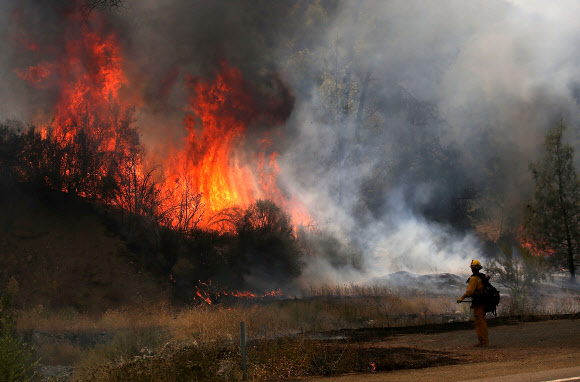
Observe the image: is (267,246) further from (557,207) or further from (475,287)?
(475,287)

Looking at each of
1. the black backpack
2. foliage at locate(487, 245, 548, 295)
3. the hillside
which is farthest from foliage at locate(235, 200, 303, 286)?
the black backpack

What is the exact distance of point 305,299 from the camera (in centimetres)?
2638

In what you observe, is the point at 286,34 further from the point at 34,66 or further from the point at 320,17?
the point at 34,66

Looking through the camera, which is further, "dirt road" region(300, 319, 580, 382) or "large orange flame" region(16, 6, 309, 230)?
"large orange flame" region(16, 6, 309, 230)

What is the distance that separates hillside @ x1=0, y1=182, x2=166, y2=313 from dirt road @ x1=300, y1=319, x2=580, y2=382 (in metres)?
13.1

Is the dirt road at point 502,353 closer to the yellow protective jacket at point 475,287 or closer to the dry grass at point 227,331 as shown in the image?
the yellow protective jacket at point 475,287

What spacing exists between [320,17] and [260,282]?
2466cm

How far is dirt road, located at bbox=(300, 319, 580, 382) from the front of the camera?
9.55m

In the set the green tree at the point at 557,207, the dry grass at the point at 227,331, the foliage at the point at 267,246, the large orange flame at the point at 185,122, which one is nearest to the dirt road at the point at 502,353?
the dry grass at the point at 227,331

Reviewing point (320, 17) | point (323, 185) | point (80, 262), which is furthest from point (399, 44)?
point (80, 262)

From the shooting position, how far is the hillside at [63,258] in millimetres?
22953

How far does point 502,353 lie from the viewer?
12734 mm

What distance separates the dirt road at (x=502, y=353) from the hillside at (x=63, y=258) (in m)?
13.1

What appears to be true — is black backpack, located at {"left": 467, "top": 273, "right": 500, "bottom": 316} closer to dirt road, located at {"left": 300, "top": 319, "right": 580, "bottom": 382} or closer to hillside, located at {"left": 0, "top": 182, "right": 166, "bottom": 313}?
dirt road, located at {"left": 300, "top": 319, "right": 580, "bottom": 382}
